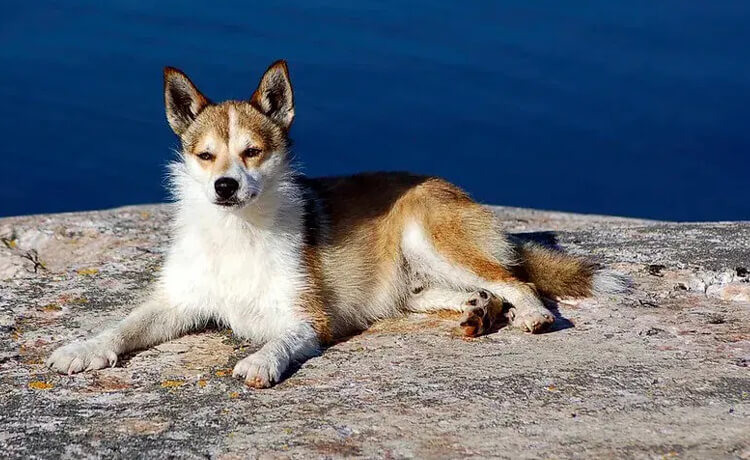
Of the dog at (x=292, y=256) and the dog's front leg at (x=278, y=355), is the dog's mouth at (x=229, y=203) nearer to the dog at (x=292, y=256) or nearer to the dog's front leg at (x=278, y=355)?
the dog at (x=292, y=256)

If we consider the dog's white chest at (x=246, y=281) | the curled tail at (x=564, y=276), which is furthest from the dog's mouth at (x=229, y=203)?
the curled tail at (x=564, y=276)

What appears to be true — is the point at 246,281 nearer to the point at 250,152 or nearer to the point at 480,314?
the point at 250,152

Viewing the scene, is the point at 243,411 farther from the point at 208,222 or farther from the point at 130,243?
the point at 130,243

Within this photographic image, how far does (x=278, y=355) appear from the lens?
16.2 ft

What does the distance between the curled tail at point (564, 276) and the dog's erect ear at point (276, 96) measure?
162 centimetres

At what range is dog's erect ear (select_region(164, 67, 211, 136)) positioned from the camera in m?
5.56

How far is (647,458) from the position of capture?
3.89 m

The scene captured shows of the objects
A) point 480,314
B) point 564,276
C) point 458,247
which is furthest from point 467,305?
point 564,276

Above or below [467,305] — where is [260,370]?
below

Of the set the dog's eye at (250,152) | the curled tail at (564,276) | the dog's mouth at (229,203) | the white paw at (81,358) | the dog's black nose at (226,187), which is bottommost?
the white paw at (81,358)

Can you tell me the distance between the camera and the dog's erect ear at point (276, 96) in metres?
5.62

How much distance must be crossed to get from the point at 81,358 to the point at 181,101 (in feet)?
4.98

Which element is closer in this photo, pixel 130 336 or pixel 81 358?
pixel 81 358

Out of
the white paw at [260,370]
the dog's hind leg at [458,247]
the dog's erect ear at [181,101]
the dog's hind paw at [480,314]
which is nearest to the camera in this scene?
the white paw at [260,370]
